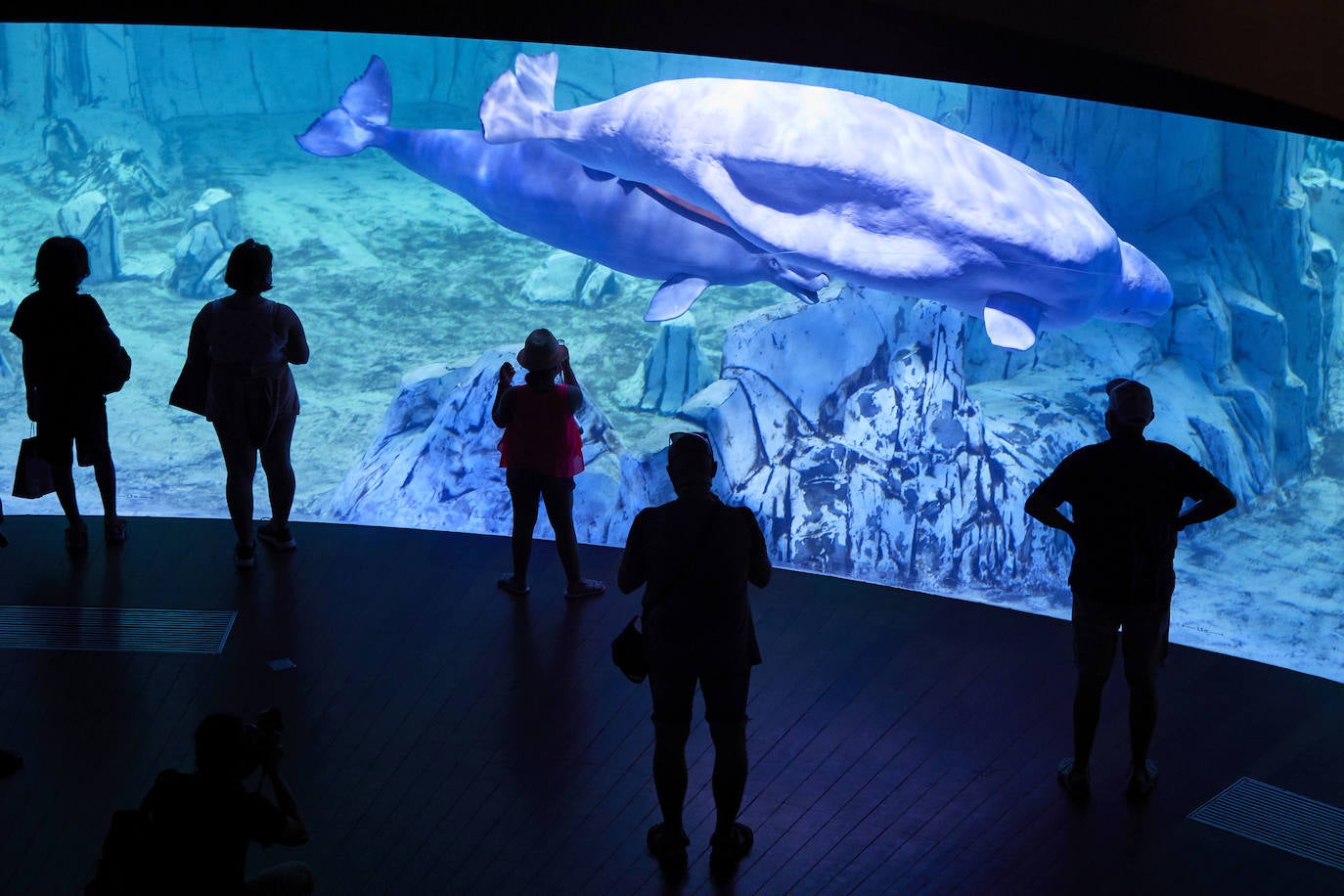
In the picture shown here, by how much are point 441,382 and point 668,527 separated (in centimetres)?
844

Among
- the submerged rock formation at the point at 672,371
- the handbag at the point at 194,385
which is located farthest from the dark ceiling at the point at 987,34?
the submerged rock formation at the point at 672,371

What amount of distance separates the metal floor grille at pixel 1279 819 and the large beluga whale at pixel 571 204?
6376 millimetres

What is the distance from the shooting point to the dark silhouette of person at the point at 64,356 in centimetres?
465

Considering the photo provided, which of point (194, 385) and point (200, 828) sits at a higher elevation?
point (194, 385)

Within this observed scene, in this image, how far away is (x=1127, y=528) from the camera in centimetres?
325

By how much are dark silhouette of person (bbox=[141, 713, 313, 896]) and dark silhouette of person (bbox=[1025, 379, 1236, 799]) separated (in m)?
2.32

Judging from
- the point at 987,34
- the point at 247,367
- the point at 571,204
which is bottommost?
the point at 247,367

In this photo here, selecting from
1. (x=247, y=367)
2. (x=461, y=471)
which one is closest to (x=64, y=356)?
(x=247, y=367)

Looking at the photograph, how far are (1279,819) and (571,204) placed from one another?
9.47 m

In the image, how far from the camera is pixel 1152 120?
1511cm

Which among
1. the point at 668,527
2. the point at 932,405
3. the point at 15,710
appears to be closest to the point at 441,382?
the point at 932,405

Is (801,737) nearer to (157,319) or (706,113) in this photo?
(706,113)

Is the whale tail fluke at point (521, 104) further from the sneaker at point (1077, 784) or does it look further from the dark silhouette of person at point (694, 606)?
the sneaker at point (1077, 784)

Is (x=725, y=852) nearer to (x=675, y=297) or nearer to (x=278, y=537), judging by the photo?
(x=278, y=537)
